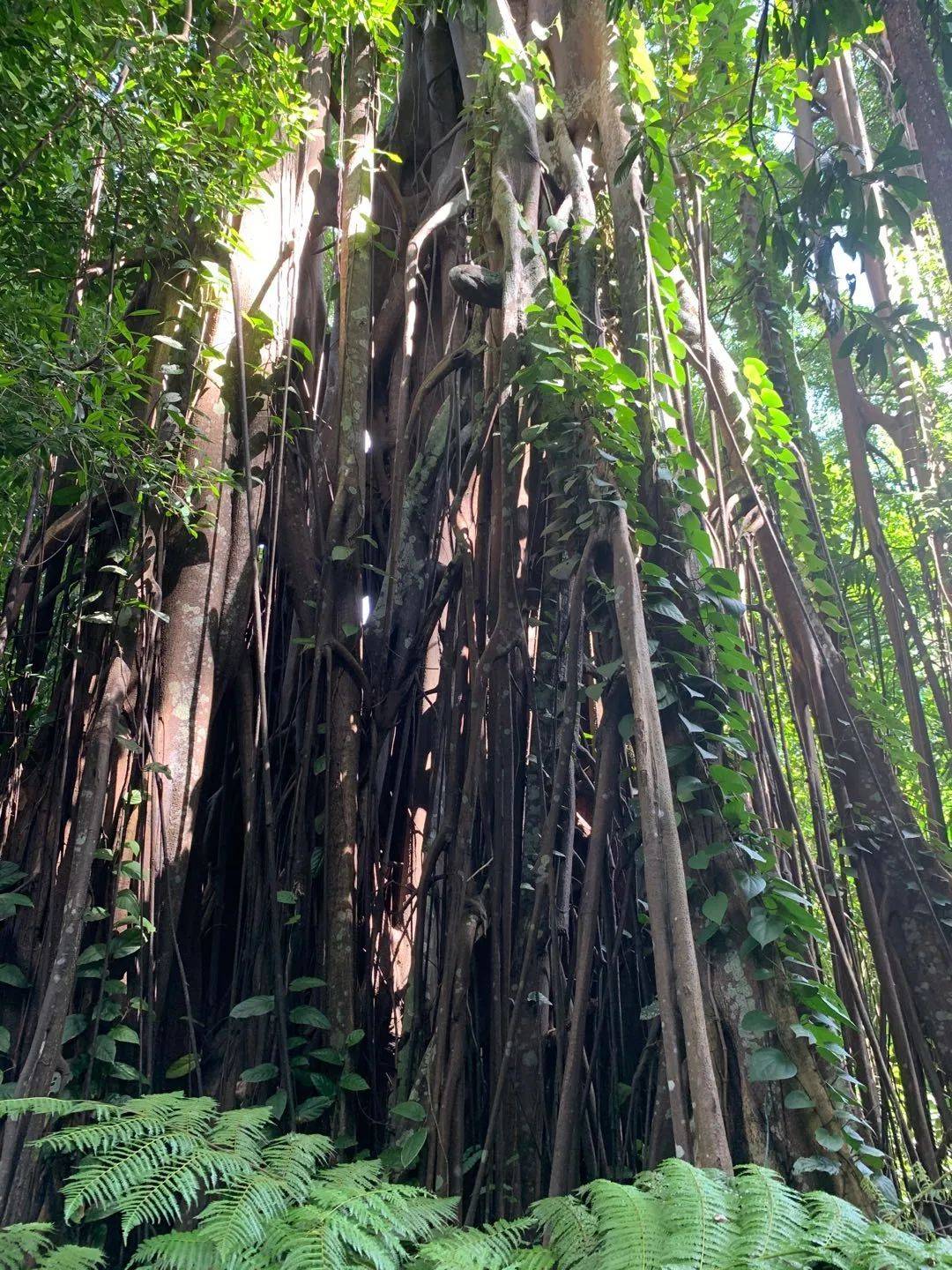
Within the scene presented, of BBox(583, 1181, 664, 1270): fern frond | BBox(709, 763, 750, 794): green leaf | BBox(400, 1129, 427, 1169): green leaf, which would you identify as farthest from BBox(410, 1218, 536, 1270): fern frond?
BBox(709, 763, 750, 794): green leaf

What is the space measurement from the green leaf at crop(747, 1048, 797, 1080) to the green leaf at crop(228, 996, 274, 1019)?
51.6 inches

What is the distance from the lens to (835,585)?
3.85 metres

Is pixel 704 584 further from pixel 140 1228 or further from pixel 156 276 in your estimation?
pixel 156 276

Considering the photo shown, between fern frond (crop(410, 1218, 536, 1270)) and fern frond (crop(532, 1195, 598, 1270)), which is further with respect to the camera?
fern frond (crop(532, 1195, 598, 1270))

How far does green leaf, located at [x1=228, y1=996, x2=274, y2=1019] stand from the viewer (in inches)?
105

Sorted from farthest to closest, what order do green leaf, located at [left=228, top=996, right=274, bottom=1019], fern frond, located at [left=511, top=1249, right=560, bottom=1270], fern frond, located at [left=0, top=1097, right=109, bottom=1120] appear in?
green leaf, located at [left=228, top=996, right=274, bottom=1019] < fern frond, located at [left=0, top=1097, right=109, bottom=1120] < fern frond, located at [left=511, top=1249, right=560, bottom=1270]

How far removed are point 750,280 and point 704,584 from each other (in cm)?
319

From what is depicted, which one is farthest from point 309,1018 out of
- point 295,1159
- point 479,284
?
point 479,284

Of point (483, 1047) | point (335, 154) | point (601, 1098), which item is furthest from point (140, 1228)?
point (335, 154)

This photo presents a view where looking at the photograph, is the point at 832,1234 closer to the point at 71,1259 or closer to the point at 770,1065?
the point at 770,1065

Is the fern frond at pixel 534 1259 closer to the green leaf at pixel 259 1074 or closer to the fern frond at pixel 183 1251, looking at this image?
the fern frond at pixel 183 1251

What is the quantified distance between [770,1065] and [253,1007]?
1.39m

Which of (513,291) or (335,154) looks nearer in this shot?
(513,291)

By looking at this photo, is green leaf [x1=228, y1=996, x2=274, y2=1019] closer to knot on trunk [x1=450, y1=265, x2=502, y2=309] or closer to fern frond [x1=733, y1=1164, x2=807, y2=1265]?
fern frond [x1=733, y1=1164, x2=807, y2=1265]
